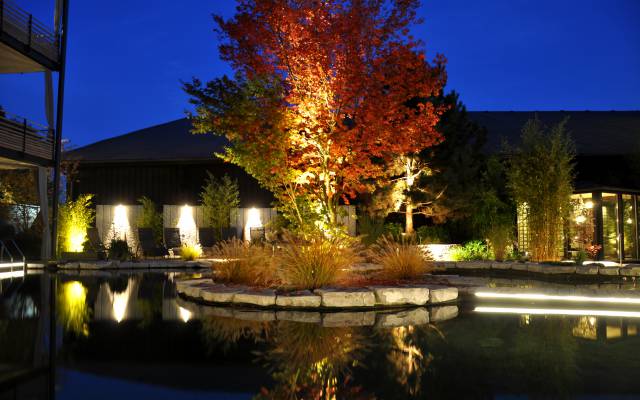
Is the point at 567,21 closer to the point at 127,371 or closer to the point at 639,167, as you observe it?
the point at 639,167

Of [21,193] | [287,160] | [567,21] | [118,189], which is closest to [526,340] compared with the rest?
[287,160]

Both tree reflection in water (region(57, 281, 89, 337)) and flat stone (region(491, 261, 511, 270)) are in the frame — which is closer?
tree reflection in water (region(57, 281, 89, 337))

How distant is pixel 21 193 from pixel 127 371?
66.5 feet

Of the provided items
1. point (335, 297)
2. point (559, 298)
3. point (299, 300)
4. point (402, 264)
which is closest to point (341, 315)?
point (335, 297)

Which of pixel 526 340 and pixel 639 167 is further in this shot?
pixel 639 167

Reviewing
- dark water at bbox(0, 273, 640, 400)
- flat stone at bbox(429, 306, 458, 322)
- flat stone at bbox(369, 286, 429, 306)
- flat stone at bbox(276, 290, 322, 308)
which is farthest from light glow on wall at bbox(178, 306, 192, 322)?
flat stone at bbox(429, 306, 458, 322)

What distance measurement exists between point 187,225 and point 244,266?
12399 millimetres

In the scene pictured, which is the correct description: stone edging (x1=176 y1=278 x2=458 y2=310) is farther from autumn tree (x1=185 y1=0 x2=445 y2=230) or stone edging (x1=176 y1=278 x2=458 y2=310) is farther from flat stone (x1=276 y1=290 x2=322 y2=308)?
autumn tree (x1=185 y1=0 x2=445 y2=230)

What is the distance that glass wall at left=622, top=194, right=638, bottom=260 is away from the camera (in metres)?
15.1

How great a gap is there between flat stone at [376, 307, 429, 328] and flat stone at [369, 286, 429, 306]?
0.32 metres

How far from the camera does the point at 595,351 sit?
4.46 m

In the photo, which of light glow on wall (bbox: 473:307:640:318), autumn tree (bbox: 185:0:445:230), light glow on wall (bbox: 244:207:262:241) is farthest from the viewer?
light glow on wall (bbox: 244:207:262:241)

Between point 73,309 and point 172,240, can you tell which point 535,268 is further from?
point 172,240

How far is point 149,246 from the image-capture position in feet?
54.4
